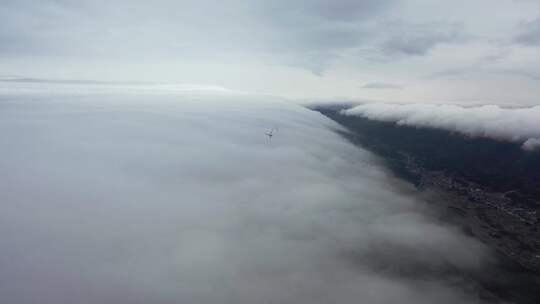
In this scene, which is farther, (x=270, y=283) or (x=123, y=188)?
(x=123, y=188)

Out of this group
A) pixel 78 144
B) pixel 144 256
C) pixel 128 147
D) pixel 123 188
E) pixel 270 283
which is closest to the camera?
pixel 144 256

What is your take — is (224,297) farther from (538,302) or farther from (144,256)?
(538,302)

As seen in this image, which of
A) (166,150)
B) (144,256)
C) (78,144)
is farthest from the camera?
(166,150)

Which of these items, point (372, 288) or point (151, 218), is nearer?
point (151, 218)

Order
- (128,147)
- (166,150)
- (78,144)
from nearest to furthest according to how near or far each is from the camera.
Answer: (78,144) → (128,147) → (166,150)

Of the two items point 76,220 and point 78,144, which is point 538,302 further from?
point 78,144

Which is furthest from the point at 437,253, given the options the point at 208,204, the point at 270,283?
the point at 208,204

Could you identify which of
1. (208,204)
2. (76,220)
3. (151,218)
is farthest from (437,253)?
(76,220)

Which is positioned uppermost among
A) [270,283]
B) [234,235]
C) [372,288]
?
[234,235]

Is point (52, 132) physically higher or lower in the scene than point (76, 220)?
higher
